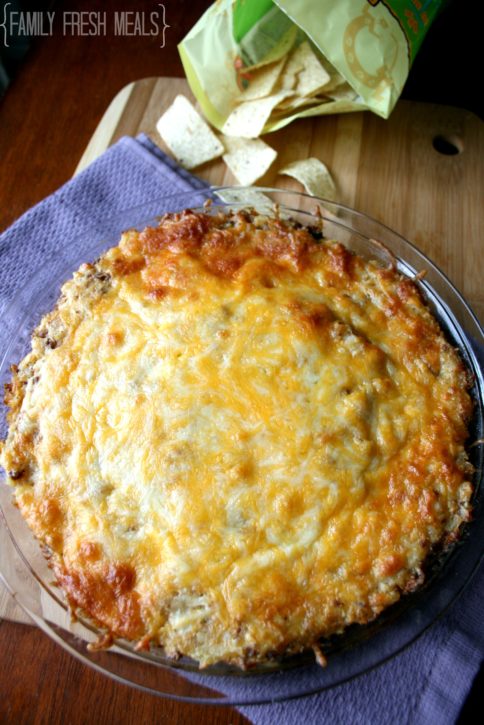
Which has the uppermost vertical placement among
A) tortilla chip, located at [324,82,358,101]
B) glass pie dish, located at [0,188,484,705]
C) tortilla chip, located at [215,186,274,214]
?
tortilla chip, located at [215,186,274,214]

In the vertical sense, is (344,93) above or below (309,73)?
below

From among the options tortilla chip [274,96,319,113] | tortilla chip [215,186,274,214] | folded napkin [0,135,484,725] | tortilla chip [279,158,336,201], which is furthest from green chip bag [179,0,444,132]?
folded napkin [0,135,484,725]

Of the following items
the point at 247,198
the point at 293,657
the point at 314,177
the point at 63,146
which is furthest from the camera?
the point at 63,146

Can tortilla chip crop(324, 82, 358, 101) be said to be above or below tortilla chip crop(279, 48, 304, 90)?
below

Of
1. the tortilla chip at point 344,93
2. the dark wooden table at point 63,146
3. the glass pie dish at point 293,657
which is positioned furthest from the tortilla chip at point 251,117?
the dark wooden table at point 63,146

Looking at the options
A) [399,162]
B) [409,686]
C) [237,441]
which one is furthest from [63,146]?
[409,686]

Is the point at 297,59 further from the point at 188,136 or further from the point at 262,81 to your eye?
the point at 188,136

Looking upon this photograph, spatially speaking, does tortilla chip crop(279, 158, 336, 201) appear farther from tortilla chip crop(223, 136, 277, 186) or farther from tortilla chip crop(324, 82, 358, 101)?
tortilla chip crop(324, 82, 358, 101)

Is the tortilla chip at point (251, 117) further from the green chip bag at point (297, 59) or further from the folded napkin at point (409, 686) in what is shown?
the folded napkin at point (409, 686)
